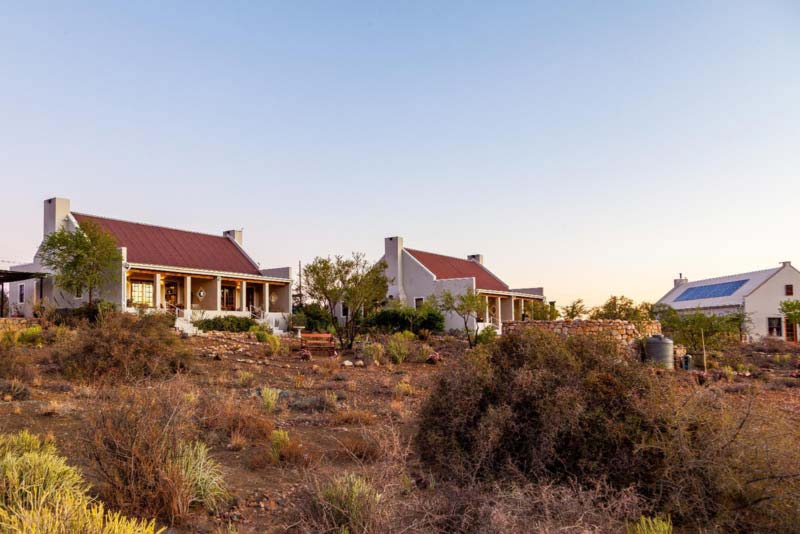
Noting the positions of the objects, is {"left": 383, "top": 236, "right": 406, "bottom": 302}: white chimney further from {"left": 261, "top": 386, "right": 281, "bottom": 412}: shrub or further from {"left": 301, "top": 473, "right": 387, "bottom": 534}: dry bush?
{"left": 301, "top": 473, "right": 387, "bottom": 534}: dry bush

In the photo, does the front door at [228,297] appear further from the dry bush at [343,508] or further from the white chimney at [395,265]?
the dry bush at [343,508]

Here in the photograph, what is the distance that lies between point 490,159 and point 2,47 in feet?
41.1

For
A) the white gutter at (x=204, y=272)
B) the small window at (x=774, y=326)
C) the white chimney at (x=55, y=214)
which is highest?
the white chimney at (x=55, y=214)

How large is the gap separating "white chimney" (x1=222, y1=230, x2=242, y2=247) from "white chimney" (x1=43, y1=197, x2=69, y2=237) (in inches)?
401

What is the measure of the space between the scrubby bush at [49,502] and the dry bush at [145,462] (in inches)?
7.3

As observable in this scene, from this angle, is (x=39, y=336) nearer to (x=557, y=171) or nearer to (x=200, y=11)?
(x=200, y=11)

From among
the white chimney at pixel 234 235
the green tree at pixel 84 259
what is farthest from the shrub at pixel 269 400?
the white chimney at pixel 234 235

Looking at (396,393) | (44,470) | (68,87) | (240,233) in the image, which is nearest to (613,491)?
(44,470)

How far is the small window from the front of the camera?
3703 centimetres

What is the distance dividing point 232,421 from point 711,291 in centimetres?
4520

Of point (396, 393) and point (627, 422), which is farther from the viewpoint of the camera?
point (396, 393)

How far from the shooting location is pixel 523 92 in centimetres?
1529

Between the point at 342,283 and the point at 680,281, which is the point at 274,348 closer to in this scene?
the point at 342,283

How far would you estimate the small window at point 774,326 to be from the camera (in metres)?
37.0
